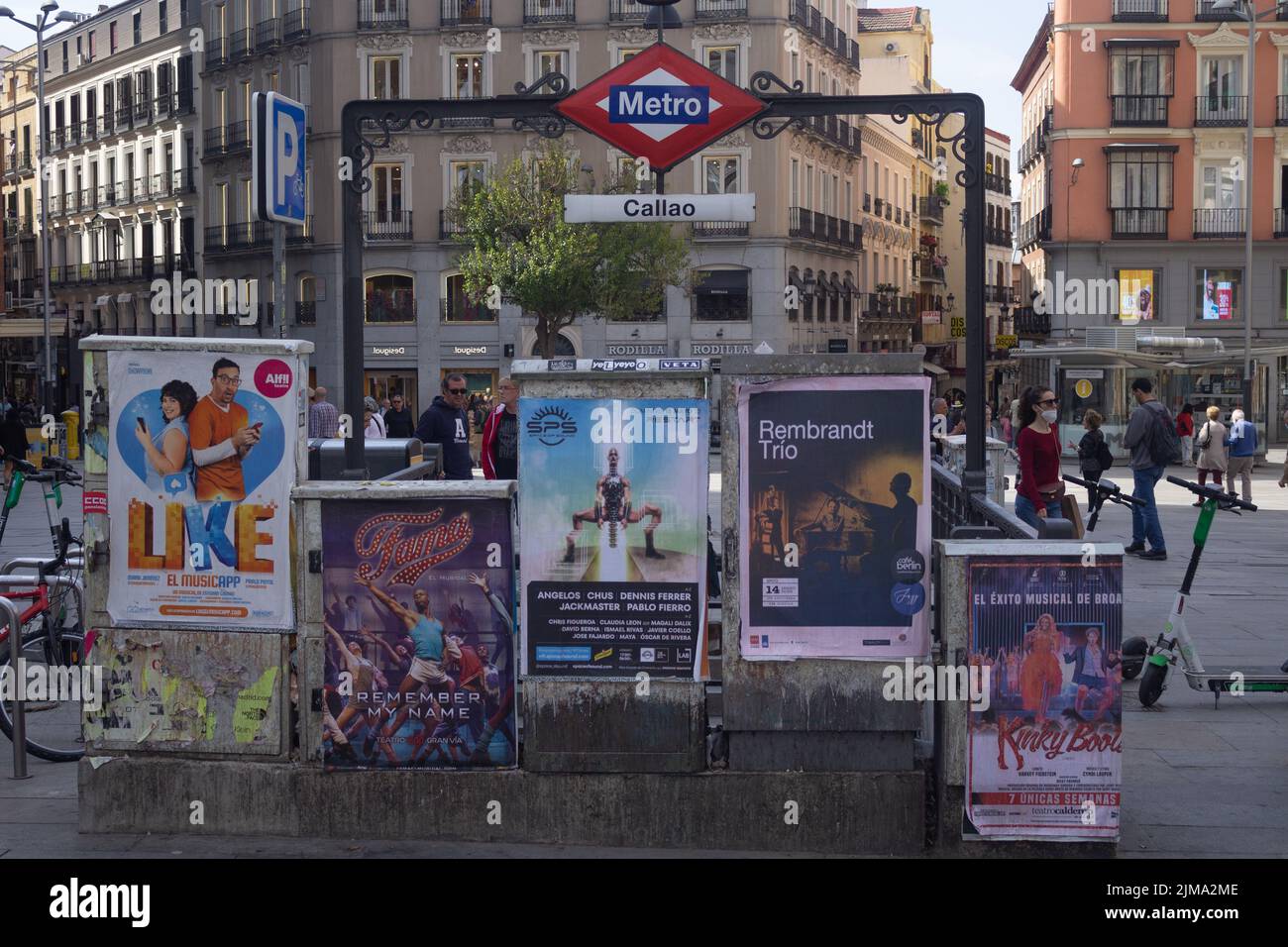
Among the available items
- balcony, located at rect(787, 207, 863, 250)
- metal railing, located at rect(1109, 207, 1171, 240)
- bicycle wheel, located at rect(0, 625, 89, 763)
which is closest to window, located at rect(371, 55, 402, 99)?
A: balcony, located at rect(787, 207, 863, 250)

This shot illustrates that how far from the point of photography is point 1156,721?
879 centimetres

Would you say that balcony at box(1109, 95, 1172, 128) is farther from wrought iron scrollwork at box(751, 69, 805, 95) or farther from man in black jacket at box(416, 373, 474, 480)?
wrought iron scrollwork at box(751, 69, 805, 95)

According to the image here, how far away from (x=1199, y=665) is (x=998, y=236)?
83761 millimetres

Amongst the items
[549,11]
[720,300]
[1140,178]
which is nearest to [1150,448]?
[720,300]

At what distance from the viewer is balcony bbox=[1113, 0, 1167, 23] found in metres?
49.8

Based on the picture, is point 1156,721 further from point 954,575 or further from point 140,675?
point 140,675

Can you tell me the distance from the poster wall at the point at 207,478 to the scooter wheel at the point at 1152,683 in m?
5.03

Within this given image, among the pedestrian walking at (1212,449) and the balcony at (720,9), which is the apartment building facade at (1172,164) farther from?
the pedestrian walking at (1212,449)

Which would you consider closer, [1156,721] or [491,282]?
[1156,721]

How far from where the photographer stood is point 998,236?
89.5 meters

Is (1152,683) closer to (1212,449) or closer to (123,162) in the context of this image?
(1212,449)

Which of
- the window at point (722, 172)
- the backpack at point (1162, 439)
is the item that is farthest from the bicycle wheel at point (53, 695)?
the window at point (722, 172)
